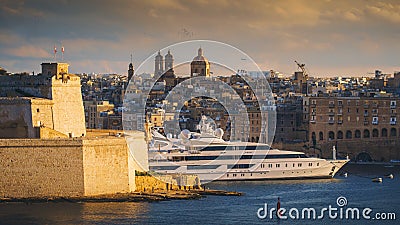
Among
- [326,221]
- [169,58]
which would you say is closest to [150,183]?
[326,221]

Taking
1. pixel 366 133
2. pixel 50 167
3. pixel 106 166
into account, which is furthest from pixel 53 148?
pixel 366 133

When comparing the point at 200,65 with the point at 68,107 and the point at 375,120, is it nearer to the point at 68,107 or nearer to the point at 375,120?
the point at 375,120

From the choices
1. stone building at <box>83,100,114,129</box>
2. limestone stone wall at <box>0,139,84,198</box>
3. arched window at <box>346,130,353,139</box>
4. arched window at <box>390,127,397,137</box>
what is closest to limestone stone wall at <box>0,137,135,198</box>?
limestone stone wall at <box>0,139,84,198</box>

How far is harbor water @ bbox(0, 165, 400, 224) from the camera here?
82.1 ft

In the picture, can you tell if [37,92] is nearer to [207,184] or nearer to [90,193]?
[90,193]

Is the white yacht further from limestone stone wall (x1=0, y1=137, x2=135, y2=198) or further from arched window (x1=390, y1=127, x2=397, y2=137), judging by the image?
arched window (x1=390, y1=127, x2=397, y2=137)

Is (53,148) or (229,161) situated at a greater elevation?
(53,148)

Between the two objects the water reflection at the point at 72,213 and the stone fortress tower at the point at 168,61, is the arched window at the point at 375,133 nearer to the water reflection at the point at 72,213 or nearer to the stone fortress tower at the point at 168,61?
the stone fortress tower at the point at 168,61

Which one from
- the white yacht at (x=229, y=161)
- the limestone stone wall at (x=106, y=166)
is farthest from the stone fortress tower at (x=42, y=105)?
the white yacht at (x=229, y=161)

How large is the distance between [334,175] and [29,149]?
13503mm

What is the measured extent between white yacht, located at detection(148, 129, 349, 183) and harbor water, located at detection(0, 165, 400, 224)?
1221mm

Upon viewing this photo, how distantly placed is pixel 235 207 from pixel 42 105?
5.85m

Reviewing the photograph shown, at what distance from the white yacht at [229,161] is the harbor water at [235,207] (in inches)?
48.1

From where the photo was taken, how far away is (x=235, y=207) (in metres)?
27.5
